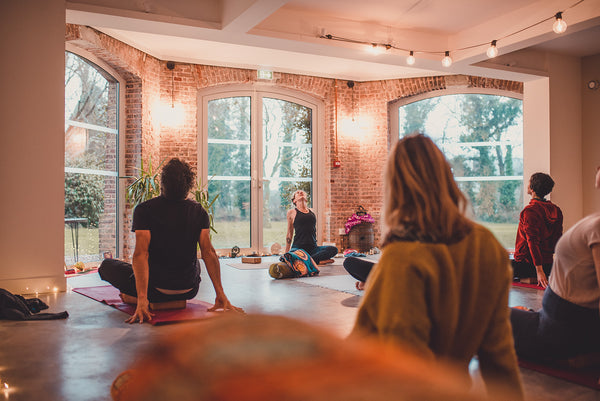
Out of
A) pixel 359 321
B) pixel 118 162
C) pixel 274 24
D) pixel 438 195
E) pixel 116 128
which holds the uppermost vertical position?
pixel 274 24

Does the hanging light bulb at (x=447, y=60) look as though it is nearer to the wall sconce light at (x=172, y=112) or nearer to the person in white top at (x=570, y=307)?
the wall sconce light at (x=172, y=112)

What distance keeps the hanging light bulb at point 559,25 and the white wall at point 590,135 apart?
100 inches

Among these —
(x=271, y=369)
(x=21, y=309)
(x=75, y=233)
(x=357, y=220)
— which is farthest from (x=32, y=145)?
(x=357, y=220)

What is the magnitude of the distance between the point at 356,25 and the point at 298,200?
249cm

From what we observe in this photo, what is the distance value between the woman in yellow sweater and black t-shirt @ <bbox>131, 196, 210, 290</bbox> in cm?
260

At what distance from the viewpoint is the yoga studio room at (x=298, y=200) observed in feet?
2.88

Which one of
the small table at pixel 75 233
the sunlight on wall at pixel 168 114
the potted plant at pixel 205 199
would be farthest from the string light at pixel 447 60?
the small table at pixel 75 233

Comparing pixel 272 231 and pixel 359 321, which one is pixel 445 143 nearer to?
pixel 272 231

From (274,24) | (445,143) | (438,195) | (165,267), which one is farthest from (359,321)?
(445,143)

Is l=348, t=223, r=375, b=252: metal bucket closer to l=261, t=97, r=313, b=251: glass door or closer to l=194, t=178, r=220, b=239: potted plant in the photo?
l=261, t=97, r=313, b=251: glass door

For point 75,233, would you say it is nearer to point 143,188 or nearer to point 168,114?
point 143,188

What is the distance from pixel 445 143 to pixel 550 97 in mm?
2424

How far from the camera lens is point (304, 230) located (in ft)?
22.4

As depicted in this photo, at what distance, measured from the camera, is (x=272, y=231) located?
926 cm
